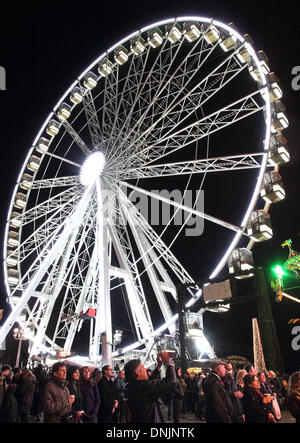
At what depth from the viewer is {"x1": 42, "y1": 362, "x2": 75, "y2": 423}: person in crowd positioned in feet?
17.7

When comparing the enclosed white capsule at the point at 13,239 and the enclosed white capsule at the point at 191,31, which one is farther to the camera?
the enclosed white capsule at the point at 13,239

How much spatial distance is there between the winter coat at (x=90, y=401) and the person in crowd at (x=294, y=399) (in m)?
3.33

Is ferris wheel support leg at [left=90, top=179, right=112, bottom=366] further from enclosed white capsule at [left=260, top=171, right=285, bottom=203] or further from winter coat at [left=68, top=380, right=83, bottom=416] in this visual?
enclosed white capsule at [left=260, top=171, right=285, bottom=203]

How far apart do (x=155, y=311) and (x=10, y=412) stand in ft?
119

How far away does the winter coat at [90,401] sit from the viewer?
6.23 m

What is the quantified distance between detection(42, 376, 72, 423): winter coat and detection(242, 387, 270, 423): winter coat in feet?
8.60

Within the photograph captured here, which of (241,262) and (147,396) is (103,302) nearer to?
(241,262)

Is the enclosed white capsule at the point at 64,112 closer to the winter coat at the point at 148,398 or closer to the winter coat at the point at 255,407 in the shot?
the winter coat at the point at 255,407

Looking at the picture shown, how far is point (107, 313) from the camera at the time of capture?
1404 cm

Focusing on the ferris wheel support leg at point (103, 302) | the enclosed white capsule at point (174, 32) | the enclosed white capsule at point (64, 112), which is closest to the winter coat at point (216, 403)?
the ferris wheel support leg at point (103, 302)

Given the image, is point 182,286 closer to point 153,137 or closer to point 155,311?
point 153,137

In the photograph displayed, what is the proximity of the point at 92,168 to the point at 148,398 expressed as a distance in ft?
46.2

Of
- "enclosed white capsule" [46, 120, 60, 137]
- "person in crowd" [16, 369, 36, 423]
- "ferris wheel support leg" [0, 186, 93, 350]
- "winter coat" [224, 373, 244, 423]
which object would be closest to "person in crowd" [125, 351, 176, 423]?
"winter coat" [224, 373, 244, 423]
